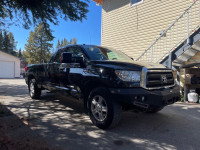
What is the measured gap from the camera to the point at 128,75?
2752 mm

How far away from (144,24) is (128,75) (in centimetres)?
725

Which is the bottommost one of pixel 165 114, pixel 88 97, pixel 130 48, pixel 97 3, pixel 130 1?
→ pixel 165 114

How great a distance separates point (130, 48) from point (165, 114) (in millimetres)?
5978

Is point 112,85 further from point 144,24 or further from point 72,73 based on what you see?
point 144,24

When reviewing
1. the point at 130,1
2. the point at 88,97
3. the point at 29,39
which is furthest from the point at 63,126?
the point at 29,39

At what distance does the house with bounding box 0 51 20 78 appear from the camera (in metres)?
21.6

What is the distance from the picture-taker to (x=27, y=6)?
6.19 meters

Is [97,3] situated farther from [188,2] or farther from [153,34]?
[188,2]

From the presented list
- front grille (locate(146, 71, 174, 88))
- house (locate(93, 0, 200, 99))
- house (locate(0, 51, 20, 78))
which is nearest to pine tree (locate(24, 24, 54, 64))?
house (locate(0, 51, 20, 78))

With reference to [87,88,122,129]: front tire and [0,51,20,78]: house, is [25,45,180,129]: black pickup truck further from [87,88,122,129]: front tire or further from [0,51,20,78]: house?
[0,51,20,78]: house

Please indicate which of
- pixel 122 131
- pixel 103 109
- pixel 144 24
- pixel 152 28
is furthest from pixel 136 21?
pixel 122 131

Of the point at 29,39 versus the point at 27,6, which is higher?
the point at 29,39

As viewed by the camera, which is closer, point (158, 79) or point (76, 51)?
point (158, 79)

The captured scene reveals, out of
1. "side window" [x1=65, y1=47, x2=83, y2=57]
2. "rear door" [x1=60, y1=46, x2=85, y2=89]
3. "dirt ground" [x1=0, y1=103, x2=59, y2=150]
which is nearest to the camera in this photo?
"dirt ground" [x1=0, y1=103, x2=59, y2=150]
